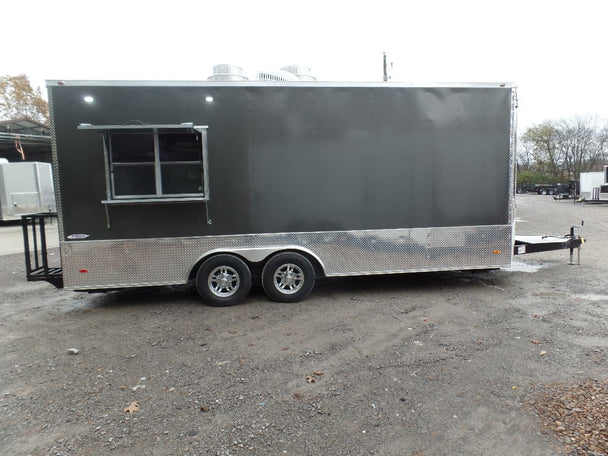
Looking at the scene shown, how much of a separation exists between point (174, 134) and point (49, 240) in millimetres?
11704

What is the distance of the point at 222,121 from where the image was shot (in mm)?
6027

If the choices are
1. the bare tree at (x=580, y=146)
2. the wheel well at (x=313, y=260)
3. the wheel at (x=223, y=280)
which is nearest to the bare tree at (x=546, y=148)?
the bare tree at (x=580, y=146)

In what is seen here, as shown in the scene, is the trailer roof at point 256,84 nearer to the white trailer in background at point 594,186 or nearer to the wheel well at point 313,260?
the wheel well at point 313,260

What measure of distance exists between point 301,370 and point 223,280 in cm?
255

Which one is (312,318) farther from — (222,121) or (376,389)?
(222,121)

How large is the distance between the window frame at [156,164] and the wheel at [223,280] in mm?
984

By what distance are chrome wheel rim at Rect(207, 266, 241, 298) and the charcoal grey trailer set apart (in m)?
0.02

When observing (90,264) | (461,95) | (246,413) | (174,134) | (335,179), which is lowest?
(246,413)

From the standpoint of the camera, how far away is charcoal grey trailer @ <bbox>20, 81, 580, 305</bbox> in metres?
5.82

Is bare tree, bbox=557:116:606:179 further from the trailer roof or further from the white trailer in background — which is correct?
the trailer roof

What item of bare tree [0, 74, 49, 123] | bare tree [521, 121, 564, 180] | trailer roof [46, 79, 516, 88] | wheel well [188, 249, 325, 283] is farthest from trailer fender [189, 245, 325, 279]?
bare tree [521, 121, 564, 180]

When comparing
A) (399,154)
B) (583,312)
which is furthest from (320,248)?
(583,312)

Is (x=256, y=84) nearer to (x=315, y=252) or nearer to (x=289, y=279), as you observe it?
(x=315, y=252)

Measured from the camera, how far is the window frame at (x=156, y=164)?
18.5 ft
